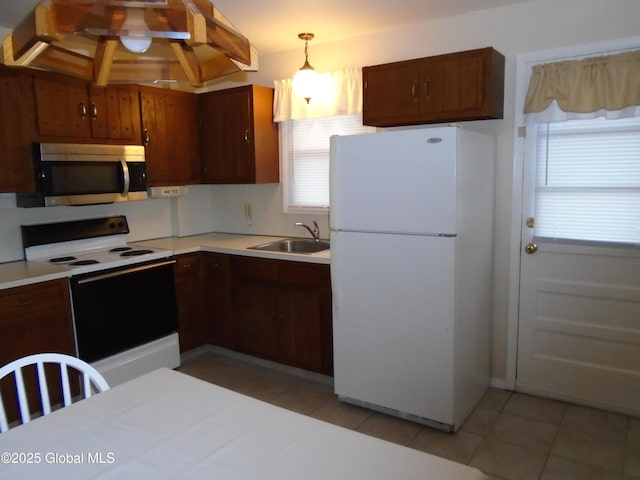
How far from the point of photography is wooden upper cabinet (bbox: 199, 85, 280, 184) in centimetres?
388

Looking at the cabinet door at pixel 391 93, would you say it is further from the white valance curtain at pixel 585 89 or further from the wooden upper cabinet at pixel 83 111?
the wooden upper cabinet at pixel 83 111

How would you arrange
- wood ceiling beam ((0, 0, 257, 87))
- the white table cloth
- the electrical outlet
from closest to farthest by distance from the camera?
1. wood ceiling beam ((0, 0, 257, 87))
2. the white table cloth
3. the electrical outlet

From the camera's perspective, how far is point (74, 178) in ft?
10.6

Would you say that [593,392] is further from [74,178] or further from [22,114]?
[22,114]

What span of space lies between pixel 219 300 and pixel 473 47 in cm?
262

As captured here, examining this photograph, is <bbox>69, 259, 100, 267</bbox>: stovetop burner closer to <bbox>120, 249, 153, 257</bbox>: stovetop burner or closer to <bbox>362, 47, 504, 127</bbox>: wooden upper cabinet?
<bbox>120, 249, 153, 257</bbox>: stovetop burner

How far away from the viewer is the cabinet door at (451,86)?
2.87 meters

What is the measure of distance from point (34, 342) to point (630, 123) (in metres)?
3.63

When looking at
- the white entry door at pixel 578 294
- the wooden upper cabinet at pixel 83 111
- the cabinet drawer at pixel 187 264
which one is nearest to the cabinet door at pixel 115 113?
the wooden upper cabinet at pixel 83 111

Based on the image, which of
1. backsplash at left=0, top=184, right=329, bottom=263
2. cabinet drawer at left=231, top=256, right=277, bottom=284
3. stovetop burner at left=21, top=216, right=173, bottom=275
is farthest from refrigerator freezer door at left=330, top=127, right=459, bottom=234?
stovetop burner at left=21, top=216, right=173, bottom=275

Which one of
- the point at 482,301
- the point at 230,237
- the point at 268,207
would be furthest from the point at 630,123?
the point at 230,237

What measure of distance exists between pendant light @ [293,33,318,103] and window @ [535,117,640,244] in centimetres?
158

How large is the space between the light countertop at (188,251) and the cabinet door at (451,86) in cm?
119

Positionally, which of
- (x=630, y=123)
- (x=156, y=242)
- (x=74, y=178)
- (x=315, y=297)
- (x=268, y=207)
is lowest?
(x=315, y=297)
